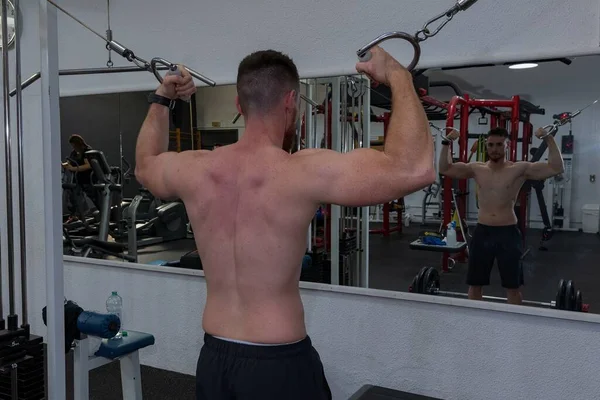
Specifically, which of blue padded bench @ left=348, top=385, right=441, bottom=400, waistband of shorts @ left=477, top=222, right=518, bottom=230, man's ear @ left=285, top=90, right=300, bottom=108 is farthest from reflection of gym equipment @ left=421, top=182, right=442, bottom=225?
man's ear @ left=285, top=90, right=300, bottom=108

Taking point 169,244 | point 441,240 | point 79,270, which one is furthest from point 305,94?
point 79,270

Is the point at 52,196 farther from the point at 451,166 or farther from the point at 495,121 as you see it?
the point at 495,121

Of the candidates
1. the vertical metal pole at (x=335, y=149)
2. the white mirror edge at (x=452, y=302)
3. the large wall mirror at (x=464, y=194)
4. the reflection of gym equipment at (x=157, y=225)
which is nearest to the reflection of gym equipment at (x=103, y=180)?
the reflection of gym equipment at (x=157, y=225)

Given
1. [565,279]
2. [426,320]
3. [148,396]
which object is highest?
[565,279]

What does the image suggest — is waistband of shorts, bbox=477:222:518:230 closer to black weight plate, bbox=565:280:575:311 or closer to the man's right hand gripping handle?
black weight plate, bbox=565:280:575:311

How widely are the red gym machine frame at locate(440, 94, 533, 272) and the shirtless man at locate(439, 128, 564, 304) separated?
0.03m

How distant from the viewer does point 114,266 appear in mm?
3195

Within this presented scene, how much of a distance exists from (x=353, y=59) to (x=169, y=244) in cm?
144

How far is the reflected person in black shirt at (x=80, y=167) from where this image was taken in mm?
3328

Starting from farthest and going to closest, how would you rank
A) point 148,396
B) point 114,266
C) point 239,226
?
point 114,266 < point 148,396 < point 239,226

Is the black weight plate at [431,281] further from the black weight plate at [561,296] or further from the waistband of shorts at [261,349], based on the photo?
the waistband of shorts at [261,349]

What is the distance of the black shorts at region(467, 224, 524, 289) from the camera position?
2311 millimetres

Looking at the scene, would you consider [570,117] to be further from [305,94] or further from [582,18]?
[305,94]

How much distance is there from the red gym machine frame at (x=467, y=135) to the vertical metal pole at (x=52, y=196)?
4.89ft
